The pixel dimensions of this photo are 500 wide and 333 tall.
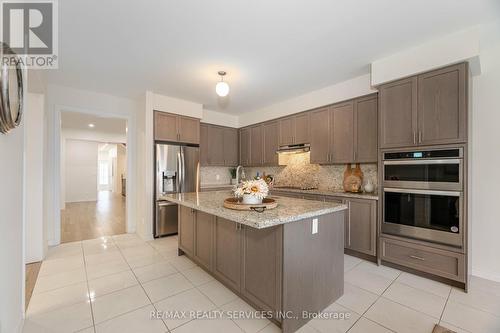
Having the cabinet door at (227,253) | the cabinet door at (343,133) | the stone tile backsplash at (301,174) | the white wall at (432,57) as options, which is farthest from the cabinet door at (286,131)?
the cabinet door at (227,253)

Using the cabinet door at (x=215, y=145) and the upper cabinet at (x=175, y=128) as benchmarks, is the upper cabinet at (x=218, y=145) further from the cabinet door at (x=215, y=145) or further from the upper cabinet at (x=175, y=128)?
the upper cabinet at (x=175, y=128)

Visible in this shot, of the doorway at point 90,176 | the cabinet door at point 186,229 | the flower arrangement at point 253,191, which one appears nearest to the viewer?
the flower arrangement at point 253,191

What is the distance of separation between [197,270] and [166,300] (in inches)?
24.7

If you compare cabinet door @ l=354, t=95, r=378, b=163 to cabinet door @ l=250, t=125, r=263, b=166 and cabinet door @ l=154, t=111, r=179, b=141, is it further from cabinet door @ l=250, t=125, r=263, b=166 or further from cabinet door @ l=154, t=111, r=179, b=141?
cabinet door @ l=154, t=111, r=179, b=141

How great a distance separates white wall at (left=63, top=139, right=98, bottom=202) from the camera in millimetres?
8133

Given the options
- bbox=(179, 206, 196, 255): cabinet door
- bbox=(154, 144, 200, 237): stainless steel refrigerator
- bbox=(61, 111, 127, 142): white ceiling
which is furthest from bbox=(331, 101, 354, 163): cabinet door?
bbox=(61, 111, 127, 142): white ceiling

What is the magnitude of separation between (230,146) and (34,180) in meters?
3.52

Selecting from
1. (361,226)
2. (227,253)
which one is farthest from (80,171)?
(361,226)

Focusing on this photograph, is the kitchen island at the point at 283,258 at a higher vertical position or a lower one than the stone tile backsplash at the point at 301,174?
lower

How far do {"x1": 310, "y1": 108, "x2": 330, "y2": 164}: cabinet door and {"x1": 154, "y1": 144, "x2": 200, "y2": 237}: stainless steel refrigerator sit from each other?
93.5 inches

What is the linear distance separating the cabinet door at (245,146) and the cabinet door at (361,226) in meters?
2.71

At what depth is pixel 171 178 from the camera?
13.5ft

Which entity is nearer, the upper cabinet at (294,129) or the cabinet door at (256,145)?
the upper cabinet at (294,129)

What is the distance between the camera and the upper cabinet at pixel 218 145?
4.90m
